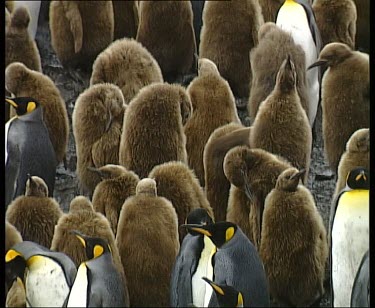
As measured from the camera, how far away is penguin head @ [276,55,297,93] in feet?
10.0

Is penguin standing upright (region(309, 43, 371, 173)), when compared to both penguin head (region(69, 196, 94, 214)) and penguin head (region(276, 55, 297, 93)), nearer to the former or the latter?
penguin head (region(276, 55, 297, 93))

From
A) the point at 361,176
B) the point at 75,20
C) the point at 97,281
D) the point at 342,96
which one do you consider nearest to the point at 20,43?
the point at 75,20

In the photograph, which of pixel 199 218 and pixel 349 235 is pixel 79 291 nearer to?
pixel 199 218

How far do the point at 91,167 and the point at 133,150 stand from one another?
15cm

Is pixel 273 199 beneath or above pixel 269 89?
beneath

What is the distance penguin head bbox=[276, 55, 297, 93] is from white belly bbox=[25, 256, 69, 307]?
0.92 m

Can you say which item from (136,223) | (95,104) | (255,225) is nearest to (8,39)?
(95,104)

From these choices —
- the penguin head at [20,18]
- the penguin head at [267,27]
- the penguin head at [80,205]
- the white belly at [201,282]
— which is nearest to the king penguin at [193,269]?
the white belly at [201,282]

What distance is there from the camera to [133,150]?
3.15 metres

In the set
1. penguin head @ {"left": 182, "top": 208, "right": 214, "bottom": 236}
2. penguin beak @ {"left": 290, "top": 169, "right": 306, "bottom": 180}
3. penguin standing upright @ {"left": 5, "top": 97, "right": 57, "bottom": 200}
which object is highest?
penguin standing upright @ {"left": 5, "top": 97, "right": 57, "bottom": 200}

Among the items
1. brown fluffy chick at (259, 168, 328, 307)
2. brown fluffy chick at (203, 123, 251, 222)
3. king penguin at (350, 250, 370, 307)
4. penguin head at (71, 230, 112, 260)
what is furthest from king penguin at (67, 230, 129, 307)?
king penguin at (350, 250, 370, 307)

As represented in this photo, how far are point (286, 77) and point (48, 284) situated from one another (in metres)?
1.01

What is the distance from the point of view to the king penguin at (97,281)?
3.04m

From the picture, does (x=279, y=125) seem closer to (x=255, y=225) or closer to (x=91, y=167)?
(x=255, y=225)
